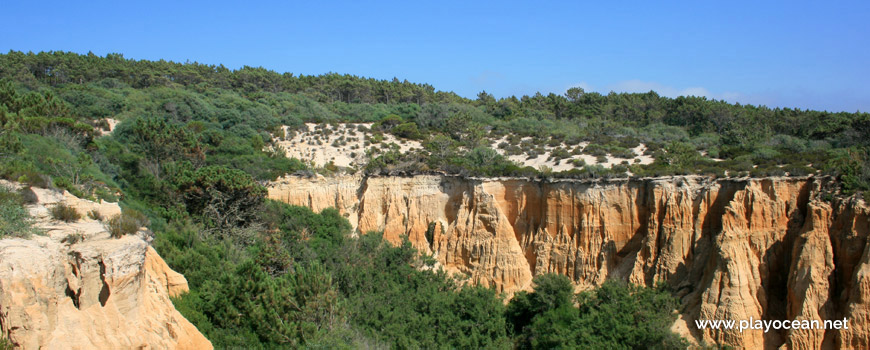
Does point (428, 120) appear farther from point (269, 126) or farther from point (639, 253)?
point (639, 253)

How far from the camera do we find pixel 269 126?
4469 centimetres

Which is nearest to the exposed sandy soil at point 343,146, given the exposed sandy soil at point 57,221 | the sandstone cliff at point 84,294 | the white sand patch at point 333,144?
the white sand patch at point 333,144

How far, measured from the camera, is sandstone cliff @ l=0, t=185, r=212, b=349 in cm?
976

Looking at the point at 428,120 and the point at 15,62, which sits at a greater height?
the point at 15,62

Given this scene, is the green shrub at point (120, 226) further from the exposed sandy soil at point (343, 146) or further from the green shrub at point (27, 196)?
the exposed sandy soil at point (343, 146)

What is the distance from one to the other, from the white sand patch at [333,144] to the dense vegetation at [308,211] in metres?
1.37

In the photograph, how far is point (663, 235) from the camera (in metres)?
21.4

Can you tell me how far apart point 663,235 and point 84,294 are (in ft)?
62.1

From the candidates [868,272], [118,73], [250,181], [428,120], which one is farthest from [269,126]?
[868,272]

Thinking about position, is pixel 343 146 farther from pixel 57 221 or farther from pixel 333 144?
pixel 57 221

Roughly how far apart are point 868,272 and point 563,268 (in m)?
11.0

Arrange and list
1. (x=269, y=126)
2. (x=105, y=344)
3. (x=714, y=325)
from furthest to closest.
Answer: (x=269, y=126), (x=714, y=325), (x=105, y=344)

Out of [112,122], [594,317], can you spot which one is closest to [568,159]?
[594,317]

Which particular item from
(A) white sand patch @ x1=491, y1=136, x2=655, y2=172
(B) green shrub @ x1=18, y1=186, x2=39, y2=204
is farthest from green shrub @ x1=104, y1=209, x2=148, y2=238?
(A) white sand patch @ x1=491, y1=136, x2=655, y2=172
